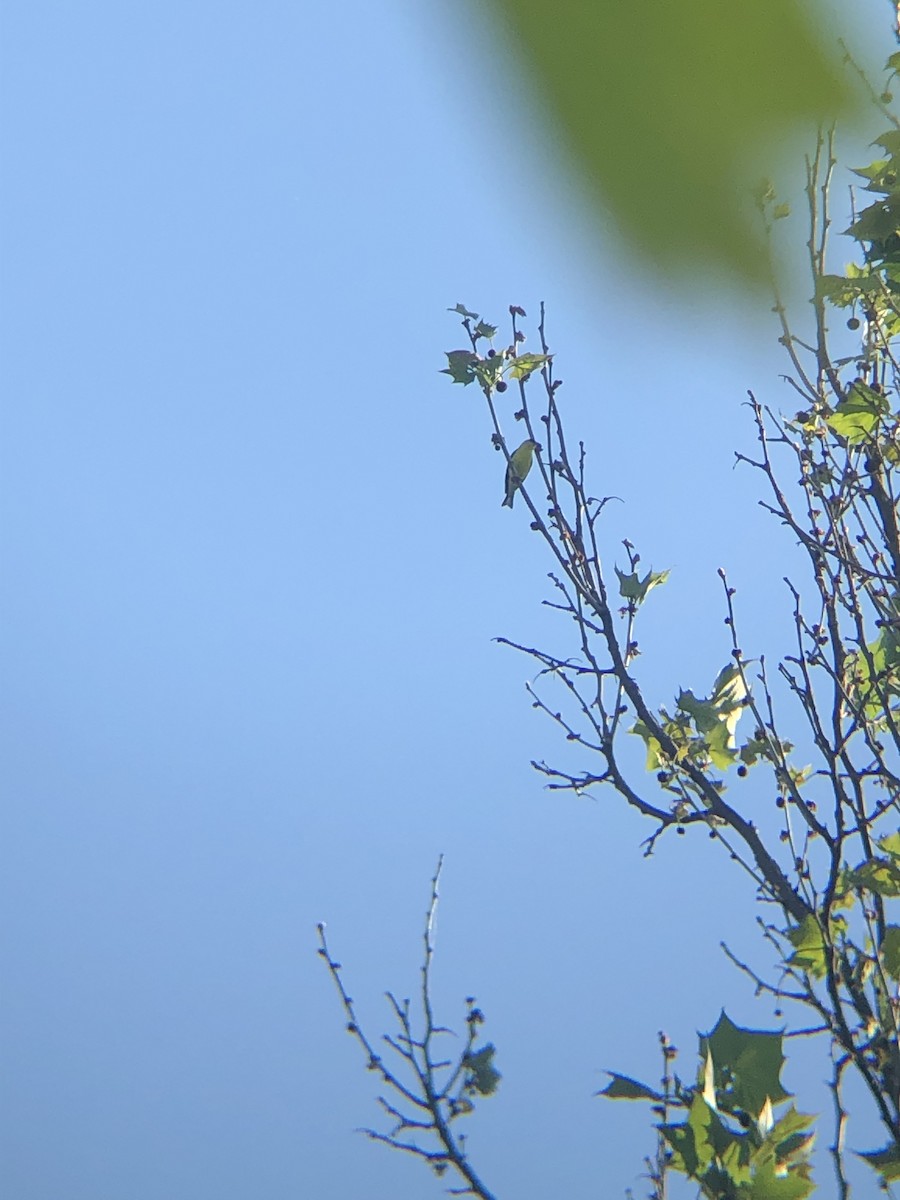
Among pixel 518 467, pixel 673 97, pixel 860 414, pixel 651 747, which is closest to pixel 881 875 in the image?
pixel 651 747

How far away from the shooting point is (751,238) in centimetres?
39

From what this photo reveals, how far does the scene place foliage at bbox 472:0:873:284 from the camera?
13.2 inches

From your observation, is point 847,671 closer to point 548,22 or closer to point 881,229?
point 881,229

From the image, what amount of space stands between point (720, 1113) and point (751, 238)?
1.66 meters

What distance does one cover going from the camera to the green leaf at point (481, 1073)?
279cm

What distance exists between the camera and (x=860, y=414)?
2.46 metres

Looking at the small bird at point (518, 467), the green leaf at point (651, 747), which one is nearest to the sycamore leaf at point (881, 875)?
the green leaf at point (651, 747)

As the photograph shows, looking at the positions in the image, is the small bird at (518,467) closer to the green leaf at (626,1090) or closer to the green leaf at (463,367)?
the green leaf at (463,367)

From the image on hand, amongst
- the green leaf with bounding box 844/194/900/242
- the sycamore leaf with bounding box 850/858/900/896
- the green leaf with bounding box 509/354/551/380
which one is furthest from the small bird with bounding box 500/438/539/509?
the sycamore leaf with bounding box 850/858/900/896

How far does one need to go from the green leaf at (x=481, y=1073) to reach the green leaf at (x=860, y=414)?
1513 millimetres

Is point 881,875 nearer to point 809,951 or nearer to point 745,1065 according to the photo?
point 809,951

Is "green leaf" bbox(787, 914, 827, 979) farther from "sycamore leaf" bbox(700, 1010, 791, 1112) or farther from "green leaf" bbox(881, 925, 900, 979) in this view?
"sycamore leaf" bbox(700, 1010, 791, 1112)

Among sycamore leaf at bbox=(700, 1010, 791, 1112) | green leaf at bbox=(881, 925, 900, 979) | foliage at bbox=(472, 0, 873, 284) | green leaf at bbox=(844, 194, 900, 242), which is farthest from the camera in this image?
green leaf at bbox=(881, 925, 900, 979)

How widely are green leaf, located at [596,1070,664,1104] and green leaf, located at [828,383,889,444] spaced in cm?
129
